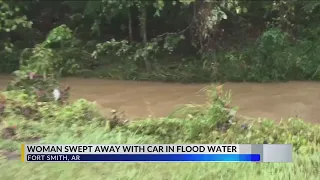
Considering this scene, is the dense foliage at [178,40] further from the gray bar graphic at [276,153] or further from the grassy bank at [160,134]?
the gray bar graphic at [276,153]

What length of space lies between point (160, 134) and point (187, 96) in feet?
11.5

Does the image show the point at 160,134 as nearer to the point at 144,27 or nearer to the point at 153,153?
the point at 153,153

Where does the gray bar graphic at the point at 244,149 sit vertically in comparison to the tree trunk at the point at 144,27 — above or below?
below

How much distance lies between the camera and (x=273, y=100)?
355 inches

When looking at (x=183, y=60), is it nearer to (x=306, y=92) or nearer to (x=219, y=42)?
(x=219, y=42)

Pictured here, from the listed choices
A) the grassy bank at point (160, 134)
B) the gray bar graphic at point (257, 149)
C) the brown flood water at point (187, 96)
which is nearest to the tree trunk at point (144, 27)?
the brown flood water at point (187, 96)

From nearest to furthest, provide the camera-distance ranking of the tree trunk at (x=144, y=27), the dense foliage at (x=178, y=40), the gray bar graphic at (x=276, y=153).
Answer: the gray bar graphic at (x=276, y=153)
the dense foliage at (x=178, y=40)
the tree trunk at (x=144, y=27)

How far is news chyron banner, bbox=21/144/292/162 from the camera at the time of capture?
14.4 ft

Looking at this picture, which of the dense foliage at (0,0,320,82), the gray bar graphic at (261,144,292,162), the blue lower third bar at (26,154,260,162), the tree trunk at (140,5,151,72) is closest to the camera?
the blue lower third bar at (26,154,260,162)

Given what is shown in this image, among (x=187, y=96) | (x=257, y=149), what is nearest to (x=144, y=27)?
(x=187, y=96)

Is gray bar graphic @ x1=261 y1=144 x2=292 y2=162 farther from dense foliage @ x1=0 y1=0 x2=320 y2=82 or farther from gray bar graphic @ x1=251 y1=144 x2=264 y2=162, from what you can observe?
dense foliage @ x1=0 y1=0 x2=320 y2=82

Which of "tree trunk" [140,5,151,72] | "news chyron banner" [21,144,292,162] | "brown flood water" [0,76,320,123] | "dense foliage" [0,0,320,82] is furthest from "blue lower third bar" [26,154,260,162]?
"tree trunk" [140,5,151,72]

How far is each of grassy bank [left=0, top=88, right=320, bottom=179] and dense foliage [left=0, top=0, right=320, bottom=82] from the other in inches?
175

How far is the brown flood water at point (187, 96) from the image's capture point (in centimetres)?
820
